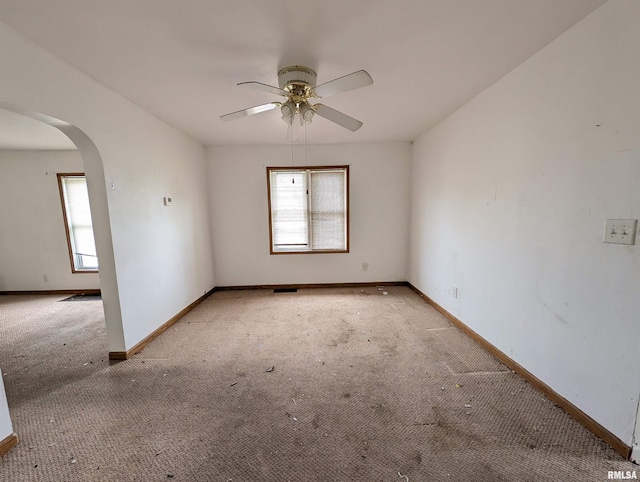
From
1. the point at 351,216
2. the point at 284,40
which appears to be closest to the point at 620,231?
the point at 284,40

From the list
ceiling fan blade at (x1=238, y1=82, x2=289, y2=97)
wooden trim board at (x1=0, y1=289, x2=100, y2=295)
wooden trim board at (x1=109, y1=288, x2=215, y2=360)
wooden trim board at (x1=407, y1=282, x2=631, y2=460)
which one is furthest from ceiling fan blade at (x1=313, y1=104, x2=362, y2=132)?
Result: wooden trim board at (x1=0, y1=289, x2=100, y2=295)

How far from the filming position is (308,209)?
3918 mm

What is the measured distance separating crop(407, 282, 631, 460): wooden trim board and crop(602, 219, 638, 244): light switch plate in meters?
1.03

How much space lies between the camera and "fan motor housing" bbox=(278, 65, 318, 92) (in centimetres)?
170

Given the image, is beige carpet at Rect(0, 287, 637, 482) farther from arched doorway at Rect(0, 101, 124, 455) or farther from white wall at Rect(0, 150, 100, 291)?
white wall at Rect(0, 150, 100, 291)

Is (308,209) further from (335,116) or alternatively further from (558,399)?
(558,399)

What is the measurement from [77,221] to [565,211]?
605 centimetres

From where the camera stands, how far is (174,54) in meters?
1.58

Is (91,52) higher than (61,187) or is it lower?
higher

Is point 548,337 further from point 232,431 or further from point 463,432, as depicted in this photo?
point 232,431

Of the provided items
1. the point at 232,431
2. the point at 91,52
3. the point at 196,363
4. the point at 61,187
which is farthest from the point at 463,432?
the point at 61,187

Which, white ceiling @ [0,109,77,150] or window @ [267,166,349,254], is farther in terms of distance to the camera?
window @ [267,166,349,254]

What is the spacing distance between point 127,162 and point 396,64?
8.01ft

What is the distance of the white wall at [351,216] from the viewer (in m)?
3.79
